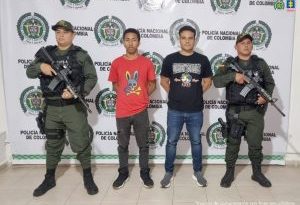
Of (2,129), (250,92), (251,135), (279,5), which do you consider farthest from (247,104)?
(2,129)

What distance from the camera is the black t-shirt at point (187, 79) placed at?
4.05 m

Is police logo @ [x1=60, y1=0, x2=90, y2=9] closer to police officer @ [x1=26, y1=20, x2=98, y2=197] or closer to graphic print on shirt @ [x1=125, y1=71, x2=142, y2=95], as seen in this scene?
police officer @ [x1=26, y1=20, x2=98, y2=197]

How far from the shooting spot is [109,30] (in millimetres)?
4785

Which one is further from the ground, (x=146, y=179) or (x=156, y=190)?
(x=146, y=179)

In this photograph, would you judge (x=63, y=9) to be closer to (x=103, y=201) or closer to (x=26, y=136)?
(x=26, y=136)

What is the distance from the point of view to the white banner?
4715mm

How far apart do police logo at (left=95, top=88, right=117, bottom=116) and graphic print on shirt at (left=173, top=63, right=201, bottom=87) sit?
1.31 metres

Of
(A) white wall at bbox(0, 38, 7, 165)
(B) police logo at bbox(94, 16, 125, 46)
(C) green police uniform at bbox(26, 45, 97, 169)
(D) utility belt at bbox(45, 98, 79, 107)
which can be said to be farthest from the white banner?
(D) utility belt at bbox(45, 98, 79, 107)

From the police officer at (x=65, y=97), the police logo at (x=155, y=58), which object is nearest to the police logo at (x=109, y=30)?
the police logo at (x=155, y=58)

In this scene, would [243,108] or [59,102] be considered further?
[243,108]

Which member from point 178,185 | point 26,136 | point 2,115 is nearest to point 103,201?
point 178,185

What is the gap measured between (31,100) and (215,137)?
A: 2961mm

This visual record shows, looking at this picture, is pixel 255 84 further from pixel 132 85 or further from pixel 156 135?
pixel 156 135

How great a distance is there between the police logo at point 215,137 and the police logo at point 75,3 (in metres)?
2.70
